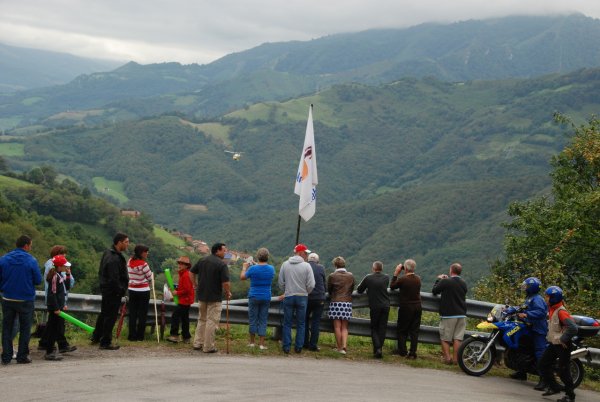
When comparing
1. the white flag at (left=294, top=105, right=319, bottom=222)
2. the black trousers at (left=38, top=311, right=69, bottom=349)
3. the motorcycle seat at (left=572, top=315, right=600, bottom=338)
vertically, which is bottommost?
the black trousers at (left=38, top=311, right=69, bottom=349)

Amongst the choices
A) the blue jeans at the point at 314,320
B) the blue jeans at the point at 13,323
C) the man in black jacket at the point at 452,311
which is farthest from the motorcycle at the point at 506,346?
the blue jeans at the point at 13,323

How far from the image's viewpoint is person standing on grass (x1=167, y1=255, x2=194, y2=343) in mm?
13133

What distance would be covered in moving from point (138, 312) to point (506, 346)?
19.0 ft

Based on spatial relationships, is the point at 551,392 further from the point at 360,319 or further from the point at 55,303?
the point at 55,303

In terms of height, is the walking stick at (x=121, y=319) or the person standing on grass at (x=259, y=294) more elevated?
the person standing on grass at (x=259, y=294)

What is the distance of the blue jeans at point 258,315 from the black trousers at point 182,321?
107 centimetres

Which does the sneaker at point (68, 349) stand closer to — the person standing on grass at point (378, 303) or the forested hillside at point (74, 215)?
the person standing on grass at point (378, 303)

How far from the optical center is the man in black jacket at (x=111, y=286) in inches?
482

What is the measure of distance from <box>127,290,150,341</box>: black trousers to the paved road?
3.88ft

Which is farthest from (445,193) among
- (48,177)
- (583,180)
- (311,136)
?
(311,136)

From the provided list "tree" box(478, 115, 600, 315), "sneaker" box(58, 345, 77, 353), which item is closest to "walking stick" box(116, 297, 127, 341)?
"sneaker" box(58, 345, 77, 353)

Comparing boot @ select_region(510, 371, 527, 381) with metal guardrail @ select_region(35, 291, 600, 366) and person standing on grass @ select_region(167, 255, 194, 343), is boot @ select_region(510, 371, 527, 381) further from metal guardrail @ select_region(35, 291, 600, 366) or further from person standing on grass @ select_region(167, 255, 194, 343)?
person standing on grass @ select_region(167, 255, 194, 343)

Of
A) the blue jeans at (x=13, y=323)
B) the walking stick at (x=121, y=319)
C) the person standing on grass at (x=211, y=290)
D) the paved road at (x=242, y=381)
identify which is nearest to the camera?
the paved road at (x=242, y=381)

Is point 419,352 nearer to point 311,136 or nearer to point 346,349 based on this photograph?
point 346,349
